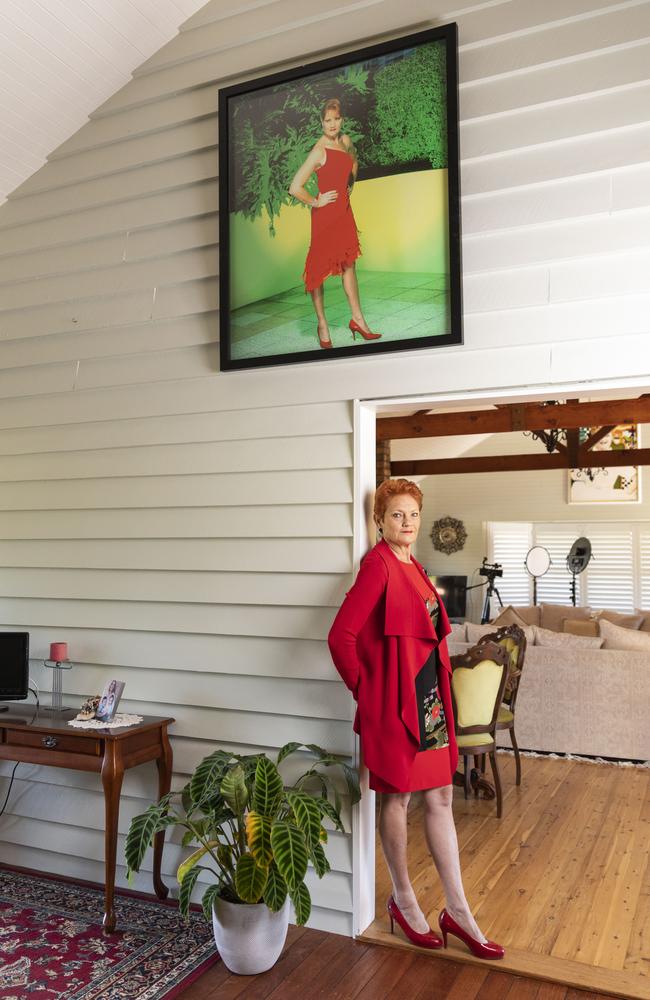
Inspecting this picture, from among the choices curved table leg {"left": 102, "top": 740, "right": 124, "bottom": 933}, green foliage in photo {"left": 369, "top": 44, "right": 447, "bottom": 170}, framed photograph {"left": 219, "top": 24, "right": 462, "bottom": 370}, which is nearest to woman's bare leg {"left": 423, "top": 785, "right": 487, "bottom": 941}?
curved table leg {"left": 102, "top": 740, "right": 124, "bottom": 933}

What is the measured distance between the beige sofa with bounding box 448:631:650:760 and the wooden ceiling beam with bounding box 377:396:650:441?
3228mm

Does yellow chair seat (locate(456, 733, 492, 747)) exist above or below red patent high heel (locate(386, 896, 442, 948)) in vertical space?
above

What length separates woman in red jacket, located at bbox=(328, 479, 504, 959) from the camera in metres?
2.90

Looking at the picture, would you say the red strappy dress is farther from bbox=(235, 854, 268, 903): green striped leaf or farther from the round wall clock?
the round wall clock

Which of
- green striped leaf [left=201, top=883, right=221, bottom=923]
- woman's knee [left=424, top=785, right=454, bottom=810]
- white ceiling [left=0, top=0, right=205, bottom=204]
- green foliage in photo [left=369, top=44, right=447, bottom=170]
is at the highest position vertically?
white ceiling [left=0, top=0, right=205, bottom=204]

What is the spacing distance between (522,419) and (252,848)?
257 inches

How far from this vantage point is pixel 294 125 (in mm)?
3455

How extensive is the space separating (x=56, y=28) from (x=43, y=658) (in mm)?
2827

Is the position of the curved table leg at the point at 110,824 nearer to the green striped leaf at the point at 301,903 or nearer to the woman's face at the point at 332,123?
the green striped leaf at the point at 301,903

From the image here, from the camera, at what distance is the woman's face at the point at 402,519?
3.05m

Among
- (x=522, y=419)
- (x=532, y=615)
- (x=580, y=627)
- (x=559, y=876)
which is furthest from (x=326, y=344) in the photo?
(x=532, y=615)

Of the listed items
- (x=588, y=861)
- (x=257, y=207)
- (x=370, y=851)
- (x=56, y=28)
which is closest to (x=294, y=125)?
(x=257, y=207)

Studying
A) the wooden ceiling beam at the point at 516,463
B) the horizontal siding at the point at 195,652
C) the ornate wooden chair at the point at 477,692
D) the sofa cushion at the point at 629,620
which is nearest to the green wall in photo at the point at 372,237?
the horizontal siding at the point at 195,652

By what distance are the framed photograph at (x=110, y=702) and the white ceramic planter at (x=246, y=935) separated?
0.90 m
